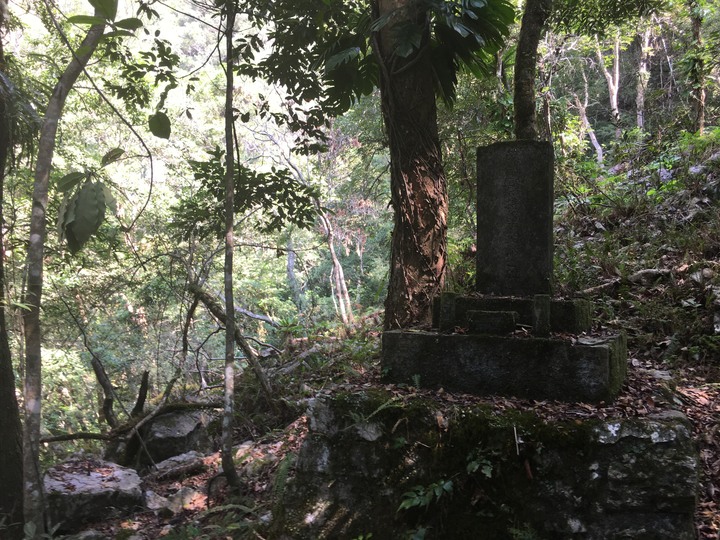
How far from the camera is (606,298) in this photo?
5367 mm

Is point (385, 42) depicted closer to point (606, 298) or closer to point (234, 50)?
point (234, 50)

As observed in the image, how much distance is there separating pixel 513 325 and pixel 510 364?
0.86 ft

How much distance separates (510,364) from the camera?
314 cm

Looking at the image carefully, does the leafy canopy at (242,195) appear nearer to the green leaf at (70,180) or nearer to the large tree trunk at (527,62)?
the green leaf at (70,180)

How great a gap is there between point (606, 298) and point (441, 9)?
359cm

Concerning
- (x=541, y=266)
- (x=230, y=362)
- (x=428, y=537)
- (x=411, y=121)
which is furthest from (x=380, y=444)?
(x=411, y=121)

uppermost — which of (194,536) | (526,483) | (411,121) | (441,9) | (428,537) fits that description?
(441,9)

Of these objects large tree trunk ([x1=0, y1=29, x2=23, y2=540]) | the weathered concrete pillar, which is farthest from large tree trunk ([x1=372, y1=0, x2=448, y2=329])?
large tree trunk ([x1=0, y1=29, x2=23, y2=540])

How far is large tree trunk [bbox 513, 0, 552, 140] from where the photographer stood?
3906mm

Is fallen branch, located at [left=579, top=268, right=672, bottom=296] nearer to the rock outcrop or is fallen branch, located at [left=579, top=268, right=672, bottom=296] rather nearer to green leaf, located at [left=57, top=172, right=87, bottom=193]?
green leaf, located at [left=57, top=172, right=87, bottom=193]

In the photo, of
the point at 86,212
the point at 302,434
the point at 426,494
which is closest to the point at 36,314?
the point at 86,212

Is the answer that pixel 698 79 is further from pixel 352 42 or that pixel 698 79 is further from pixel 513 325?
pixel 513 325

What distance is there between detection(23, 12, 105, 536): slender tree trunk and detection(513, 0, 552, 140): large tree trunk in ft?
10.6

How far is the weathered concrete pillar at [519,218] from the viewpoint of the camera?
3.48m
